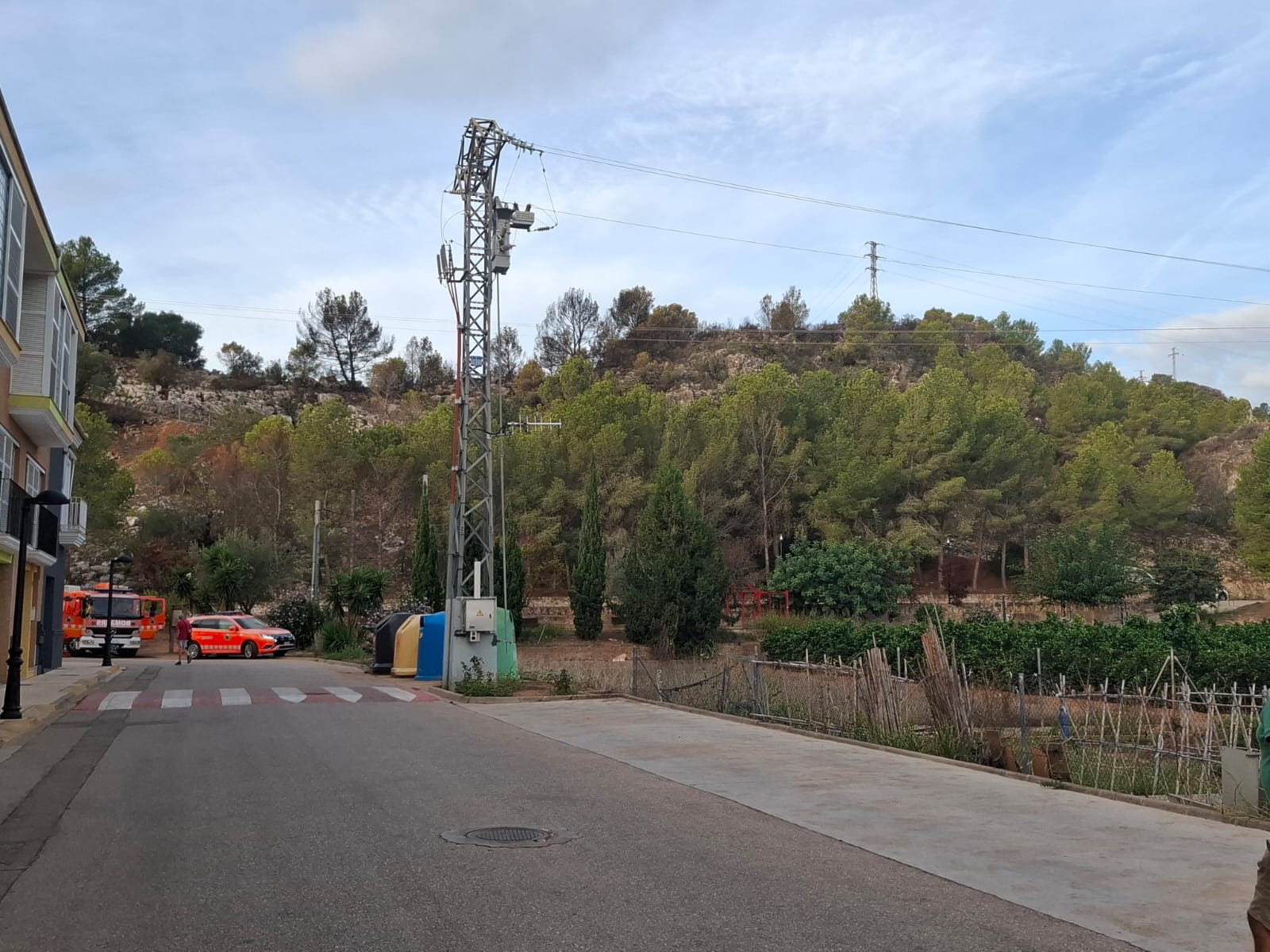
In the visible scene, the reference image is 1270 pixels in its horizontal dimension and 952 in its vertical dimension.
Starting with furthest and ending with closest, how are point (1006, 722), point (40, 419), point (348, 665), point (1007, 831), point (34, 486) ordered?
point (348, 665), point (34, 486), point (40, 419), point (1006, 722), point (1007, 831)

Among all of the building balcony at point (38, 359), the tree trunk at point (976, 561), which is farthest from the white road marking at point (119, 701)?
the tree trunk at point (976, 561)

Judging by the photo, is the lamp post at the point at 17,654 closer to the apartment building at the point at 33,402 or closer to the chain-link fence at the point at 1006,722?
the apartment building at the point at 33,402

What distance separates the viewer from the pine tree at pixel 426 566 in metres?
48.4

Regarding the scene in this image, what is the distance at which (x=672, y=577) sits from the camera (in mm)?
40875

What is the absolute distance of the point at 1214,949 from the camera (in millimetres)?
5535

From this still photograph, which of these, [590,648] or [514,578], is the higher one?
[514,578]

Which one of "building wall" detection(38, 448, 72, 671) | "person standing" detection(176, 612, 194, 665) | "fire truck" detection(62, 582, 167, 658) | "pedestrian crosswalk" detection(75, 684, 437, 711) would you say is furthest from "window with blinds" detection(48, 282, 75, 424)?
"fire truck" detection(62, 582, 167, 658)

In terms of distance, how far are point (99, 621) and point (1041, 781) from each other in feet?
134

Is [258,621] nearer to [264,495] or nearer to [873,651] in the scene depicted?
[264,495]

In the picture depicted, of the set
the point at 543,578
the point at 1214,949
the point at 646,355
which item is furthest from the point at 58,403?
the point at 646,355

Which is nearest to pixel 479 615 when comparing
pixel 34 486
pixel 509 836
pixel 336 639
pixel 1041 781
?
pixel 34 486

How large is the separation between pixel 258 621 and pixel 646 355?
68275 millimetres

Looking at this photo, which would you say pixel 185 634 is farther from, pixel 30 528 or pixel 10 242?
pixel 10 242

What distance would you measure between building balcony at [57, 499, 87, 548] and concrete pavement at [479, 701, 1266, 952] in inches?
926
